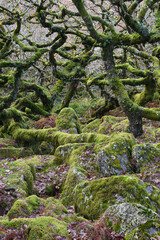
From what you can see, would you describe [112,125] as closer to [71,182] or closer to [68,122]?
[68,122]

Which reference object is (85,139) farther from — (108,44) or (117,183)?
(117,183)

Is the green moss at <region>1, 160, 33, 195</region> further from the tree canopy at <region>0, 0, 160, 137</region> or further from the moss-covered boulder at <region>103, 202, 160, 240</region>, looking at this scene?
the tree canopy at <region>0, 0, 160, 137</region>

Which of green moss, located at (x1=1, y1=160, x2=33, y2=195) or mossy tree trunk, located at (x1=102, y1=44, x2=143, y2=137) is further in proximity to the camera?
mossy tree trunk, located at (x1=102, y1=44, x2=143, y2=137)

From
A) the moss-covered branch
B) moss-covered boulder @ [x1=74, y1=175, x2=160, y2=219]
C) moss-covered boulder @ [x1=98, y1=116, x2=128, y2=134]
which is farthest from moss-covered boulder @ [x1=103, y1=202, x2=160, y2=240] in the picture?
the moss-covered branch

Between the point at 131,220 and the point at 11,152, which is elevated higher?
the point at 131,220

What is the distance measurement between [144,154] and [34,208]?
11.6 feet

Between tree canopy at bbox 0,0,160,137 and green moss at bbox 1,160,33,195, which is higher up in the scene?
tree canopy at bbox 0,0,160,137

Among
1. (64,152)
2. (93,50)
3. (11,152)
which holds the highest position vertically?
(93,50)

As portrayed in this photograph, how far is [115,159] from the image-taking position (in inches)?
251

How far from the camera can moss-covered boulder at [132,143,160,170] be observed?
6.53 m

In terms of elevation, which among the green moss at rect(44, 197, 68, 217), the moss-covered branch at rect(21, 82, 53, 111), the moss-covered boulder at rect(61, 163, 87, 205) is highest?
the moss-covered branch at rect(21, 82, 53, 111)

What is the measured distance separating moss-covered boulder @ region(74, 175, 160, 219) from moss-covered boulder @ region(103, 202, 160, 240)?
570 millimetres

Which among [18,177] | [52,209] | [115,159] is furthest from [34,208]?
[115,159]

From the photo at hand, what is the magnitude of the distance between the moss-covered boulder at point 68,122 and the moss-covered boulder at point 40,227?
8.98 meters
